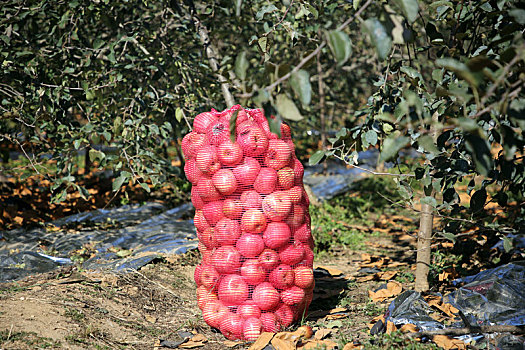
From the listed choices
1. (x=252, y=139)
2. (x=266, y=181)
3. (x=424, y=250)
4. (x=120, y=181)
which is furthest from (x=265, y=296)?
(x=120, y=181)

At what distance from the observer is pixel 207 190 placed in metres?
2.97

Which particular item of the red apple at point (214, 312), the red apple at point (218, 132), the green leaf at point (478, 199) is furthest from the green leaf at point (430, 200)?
the red apple at point (214, 312)

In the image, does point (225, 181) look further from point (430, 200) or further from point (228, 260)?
point (430, 200)

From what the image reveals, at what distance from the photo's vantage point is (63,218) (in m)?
5.41

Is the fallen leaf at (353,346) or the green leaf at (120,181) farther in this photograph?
the green leaf at (120,181)

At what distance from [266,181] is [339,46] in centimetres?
137

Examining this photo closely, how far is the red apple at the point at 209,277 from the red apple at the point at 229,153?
671 mm

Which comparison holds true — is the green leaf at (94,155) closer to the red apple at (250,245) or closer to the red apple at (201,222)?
the red apple at (201,222)

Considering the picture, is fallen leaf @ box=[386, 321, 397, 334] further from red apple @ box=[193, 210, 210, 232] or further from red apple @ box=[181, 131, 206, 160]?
red apple @ box=[181, 131, 206, 160]

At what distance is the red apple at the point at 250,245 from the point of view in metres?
2.85

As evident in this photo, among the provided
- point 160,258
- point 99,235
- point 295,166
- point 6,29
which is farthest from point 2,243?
point 295,166

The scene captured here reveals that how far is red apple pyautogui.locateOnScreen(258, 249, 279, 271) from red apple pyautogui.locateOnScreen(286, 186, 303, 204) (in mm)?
343

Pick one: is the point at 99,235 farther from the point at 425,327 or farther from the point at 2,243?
the point at 425,327

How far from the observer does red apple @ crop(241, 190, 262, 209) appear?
2898 millimetres
